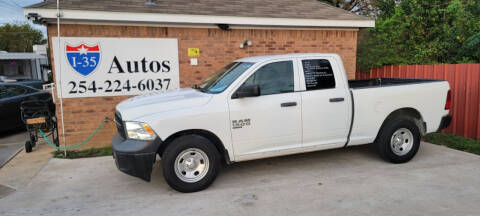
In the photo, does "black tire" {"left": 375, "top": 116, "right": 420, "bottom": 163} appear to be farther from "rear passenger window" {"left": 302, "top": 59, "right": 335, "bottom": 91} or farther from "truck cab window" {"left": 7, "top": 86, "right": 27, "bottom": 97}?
"truck cab window" {"left": 7, "top": 86, "right": 27, "bottom": 97}

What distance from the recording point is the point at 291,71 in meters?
5.13

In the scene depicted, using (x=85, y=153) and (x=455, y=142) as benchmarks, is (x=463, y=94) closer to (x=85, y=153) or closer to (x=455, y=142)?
(x=455, y=142)

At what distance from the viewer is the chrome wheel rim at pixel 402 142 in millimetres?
5695

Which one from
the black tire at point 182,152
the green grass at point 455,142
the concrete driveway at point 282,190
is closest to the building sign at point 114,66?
the concrete driveway at point 282,190

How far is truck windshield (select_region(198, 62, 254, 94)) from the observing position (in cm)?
500

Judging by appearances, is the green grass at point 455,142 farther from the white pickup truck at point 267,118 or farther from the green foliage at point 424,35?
the green foliage at point 424,35

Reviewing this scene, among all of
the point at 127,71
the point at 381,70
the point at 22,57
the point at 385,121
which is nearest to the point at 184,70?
the point at 127,71

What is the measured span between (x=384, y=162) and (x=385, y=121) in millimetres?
767

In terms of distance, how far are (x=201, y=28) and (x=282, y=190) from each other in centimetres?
448

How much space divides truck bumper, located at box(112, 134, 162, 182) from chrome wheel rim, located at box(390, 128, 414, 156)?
3.95 metres

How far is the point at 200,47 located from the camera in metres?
7.73

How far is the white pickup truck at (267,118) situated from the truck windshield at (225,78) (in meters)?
0.02

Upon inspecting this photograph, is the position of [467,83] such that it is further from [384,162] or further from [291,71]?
[291,71]

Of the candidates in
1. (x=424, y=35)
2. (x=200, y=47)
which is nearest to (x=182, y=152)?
(x=200, y=47)
